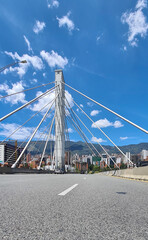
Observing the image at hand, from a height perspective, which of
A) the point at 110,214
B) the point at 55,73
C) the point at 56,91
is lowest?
the point at 110,214

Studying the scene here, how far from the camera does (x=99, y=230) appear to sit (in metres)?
2.10

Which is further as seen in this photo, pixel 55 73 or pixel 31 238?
pixel 55 73

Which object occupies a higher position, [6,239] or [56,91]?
[56,91]

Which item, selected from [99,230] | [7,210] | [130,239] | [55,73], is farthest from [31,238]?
[55,73]

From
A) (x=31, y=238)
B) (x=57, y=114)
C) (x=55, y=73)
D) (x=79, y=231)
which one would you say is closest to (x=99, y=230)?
(x=79, y=231)

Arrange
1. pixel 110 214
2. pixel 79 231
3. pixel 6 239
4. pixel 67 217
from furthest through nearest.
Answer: pixel 110 214
pixel 67 217
pixel 79 231
pixel 6 239

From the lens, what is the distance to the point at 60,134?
3769cm

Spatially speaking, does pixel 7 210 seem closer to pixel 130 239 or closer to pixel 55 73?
pixel 130 239

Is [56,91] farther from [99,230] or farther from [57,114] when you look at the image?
[99,230]

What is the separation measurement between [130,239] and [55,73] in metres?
39.5

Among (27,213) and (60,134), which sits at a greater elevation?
(60,134)

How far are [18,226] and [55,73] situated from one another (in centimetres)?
3915

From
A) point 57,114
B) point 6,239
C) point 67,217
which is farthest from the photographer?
point 57,114


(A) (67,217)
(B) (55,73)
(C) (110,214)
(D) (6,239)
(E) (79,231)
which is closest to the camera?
(D) (6,239)
